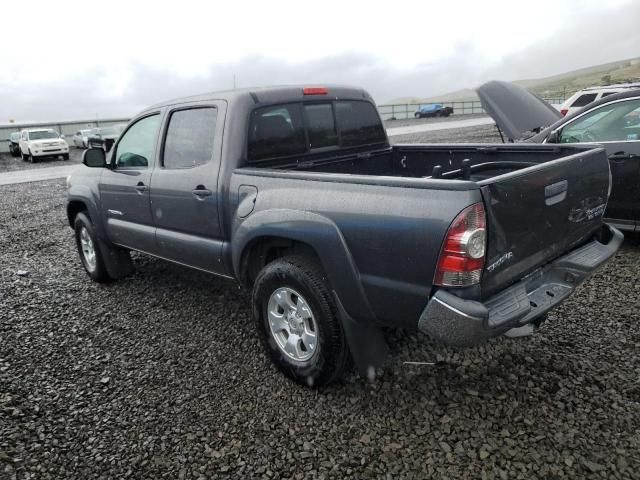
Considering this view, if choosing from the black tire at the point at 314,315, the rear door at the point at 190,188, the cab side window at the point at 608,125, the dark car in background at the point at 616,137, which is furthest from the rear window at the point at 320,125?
the cab side window at the point at 608,125

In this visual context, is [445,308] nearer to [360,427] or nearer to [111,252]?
[360,427]

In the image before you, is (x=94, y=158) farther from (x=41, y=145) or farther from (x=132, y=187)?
(x=41, y=145)

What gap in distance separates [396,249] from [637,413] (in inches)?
64.6

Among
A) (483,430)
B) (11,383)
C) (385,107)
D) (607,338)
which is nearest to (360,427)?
(483,430)

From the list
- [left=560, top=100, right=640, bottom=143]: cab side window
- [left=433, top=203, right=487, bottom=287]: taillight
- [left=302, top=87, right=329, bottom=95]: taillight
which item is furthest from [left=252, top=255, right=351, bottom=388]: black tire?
[left=560, top=100, right=640, bottom=143]: cab side window

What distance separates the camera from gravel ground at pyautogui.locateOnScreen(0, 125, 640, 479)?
253cm

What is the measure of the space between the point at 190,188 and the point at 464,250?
2.19 metres

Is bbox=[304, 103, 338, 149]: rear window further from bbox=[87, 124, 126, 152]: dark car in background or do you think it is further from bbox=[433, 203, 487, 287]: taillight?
bbox=[87, 124, 126, 152]: dark car in background

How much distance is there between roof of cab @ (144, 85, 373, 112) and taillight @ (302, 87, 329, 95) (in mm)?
23

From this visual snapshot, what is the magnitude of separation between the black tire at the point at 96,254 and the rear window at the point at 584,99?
11.6 metres

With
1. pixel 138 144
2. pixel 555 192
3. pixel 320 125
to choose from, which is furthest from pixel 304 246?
pixel 138 144

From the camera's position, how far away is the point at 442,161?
4297mm

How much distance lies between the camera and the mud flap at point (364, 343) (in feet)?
9.30

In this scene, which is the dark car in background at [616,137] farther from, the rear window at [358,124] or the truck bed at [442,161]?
the rear window at [358,124]
